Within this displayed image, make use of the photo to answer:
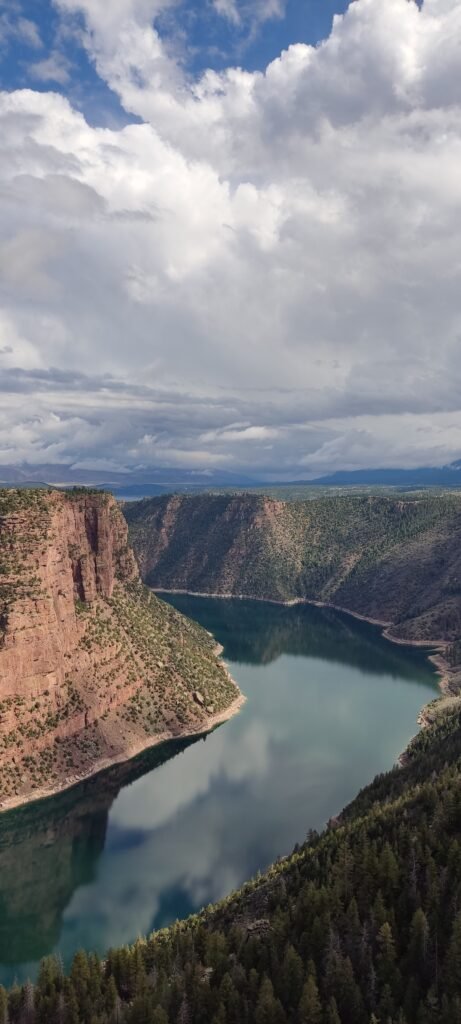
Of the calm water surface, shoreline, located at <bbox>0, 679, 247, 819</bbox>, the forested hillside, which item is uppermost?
the forested hillside

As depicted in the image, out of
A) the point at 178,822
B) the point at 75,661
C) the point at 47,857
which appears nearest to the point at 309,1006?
the point at 47,857

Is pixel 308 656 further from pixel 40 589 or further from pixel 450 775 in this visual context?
pixel 450 775

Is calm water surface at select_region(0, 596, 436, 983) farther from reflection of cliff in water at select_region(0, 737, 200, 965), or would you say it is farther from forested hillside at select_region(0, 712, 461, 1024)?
forested hillside at select_region(0, 712, 461, 1024)

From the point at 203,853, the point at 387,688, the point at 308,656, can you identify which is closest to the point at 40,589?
the point at 203,853

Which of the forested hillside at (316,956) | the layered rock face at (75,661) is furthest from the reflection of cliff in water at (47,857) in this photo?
the forested hillside at (316,956)

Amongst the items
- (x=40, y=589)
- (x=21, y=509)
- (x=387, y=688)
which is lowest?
(x=387, y=688)

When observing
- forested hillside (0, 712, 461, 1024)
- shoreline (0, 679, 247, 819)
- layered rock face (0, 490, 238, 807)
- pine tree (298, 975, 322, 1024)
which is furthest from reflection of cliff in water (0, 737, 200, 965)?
pine tree (298, 975, 322, 1024)
